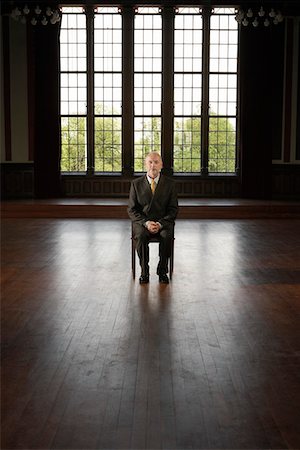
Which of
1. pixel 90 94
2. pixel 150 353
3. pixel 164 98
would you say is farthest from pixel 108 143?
pixel 150 353

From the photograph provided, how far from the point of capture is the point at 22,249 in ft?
27.5

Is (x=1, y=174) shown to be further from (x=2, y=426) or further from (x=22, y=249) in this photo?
(x=2, y=426)

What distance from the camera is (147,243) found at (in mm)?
6312

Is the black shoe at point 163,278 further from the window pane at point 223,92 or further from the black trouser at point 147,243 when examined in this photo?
the window pane at point 223,92

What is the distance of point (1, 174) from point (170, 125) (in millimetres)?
3753

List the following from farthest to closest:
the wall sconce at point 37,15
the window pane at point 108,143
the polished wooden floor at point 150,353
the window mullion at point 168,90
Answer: the window pane at point 108,143, the window mullion at point 168,90, the wall sconce at point 37,15, the polished wooden floor at point 150,353

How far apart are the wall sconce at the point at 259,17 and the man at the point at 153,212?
726 centimetres

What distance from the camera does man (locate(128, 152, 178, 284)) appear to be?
6.28 metres

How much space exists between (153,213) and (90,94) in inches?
337

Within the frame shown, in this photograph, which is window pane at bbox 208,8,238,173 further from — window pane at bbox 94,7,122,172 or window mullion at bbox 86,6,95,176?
window mullion at bbox 86,6,95,176

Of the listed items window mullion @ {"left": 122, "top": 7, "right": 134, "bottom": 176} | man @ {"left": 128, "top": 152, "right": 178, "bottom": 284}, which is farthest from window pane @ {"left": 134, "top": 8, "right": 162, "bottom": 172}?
man @ {"left": 128, "top": 152, "right": 178, "bottom": 284}

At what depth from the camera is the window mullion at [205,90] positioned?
46.8ft

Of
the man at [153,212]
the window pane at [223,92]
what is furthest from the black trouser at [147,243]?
the window pane at [223,92]

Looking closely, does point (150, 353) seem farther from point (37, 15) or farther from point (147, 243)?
point (37, 15)
